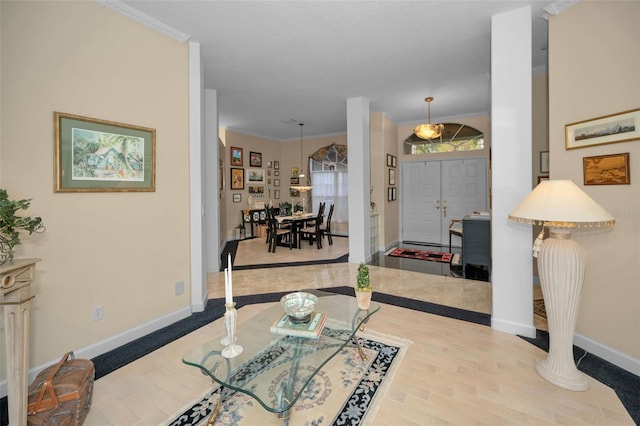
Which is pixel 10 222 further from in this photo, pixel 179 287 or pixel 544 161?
pixel 544 161

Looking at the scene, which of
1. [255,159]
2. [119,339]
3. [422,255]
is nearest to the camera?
[119,339]

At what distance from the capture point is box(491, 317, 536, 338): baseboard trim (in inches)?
101

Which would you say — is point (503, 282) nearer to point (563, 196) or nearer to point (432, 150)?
point (563, 196)

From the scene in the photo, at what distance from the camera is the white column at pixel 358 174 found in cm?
509

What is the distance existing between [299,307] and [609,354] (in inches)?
95.6

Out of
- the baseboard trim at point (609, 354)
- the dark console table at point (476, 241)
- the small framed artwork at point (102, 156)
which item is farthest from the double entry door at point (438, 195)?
the small framed artwork at point (102, 156)

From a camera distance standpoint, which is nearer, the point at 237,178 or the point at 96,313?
the point at 96,313

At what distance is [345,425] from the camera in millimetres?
1574

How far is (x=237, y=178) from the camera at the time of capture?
7.74m

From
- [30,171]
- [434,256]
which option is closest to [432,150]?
[434,256]

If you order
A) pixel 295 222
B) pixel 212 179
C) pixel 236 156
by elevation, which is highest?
pixel 236 156

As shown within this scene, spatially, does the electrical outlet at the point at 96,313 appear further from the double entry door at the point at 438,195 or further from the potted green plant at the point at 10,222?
the double entry door at the point at 438,195

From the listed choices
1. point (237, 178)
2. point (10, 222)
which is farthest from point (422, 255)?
A: point (10, 222)

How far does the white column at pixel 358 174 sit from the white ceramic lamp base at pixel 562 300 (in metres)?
3.23
